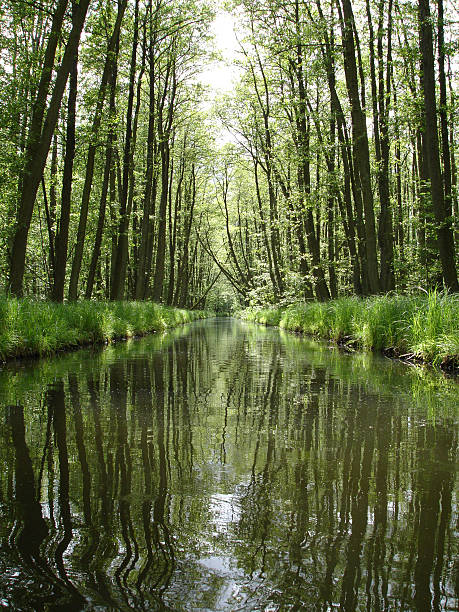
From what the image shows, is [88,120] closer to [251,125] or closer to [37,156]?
[37,156]

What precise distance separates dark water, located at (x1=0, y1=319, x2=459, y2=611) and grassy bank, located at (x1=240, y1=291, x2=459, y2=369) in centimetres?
230

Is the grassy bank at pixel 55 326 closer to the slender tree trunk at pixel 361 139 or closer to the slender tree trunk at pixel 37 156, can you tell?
the slender tree trunk at pixel 37 156

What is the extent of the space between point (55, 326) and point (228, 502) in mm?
Answer: 7273

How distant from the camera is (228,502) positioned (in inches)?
83.7

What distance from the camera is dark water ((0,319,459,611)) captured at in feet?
4.75

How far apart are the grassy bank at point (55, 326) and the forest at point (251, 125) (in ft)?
4.31

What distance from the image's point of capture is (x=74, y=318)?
1031cm

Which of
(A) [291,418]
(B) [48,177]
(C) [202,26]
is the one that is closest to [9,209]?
(B) [48,177]

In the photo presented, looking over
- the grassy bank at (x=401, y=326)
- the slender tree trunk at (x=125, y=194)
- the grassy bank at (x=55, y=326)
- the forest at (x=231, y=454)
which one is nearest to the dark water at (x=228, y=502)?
the forest at (x=231, y=454)

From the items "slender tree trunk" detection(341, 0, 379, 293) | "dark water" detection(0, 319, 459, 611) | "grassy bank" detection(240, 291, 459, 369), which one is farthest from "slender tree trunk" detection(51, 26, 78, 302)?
"dark water" detection(0, 319, 459, 611)

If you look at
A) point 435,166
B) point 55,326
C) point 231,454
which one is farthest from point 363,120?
point 231,454

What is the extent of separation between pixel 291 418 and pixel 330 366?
3.41 metres

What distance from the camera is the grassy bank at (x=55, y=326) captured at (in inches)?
284

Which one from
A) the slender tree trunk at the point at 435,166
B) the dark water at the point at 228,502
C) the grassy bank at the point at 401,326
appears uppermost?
the slender tree trunk at the point at 435,166
